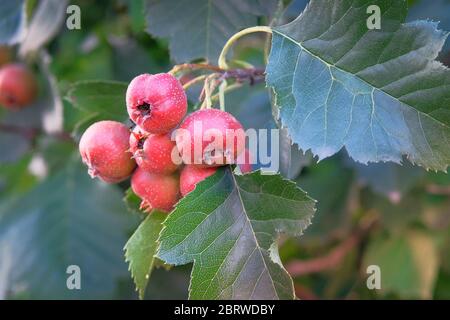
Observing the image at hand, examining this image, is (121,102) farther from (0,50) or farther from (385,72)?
(0,50)

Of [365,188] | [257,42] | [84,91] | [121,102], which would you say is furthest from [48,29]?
[365,188]

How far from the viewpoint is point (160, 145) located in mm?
1115

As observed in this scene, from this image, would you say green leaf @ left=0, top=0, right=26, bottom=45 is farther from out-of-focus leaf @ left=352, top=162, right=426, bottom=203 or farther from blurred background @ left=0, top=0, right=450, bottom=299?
out-of-focus leaf @ left=352, top=162, right=426, bottom=203

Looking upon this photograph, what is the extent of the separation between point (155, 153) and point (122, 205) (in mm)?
1030

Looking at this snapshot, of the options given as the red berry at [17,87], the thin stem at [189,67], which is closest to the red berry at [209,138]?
the thin stem at [189,67]

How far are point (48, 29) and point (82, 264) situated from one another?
0.72 metres

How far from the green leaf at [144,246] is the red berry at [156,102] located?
21 centimetres

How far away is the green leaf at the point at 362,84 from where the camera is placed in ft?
3.60

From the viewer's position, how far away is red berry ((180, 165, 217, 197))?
3.67ft

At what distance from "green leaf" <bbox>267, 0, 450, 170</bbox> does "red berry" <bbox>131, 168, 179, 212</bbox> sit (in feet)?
0.77

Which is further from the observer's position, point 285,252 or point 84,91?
point 285,252

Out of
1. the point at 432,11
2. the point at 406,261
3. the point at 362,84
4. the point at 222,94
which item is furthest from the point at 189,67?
the point at 406,261

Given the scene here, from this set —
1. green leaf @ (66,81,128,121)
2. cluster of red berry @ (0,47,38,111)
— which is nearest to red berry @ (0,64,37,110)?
cluster of red berry @ (0,47,38,111)

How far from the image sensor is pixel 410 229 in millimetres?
2494
